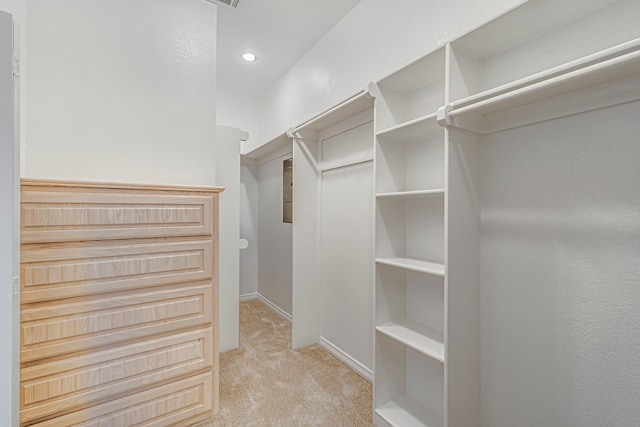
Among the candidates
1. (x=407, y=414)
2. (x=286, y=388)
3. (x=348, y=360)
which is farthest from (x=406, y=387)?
(x=286, y=388)

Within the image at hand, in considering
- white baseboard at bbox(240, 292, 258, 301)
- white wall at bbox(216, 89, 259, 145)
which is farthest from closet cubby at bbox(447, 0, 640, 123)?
white baseboard at bbox(240, 292, 258, 301)

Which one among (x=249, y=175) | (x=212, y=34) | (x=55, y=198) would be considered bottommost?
(x=55, y=198)

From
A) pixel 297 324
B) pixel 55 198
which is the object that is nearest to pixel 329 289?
pixel 297 324

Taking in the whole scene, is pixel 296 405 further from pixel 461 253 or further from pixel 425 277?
pixel 461 253

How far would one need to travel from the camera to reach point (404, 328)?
1747 millimetres

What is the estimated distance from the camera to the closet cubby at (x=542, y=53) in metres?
1.00

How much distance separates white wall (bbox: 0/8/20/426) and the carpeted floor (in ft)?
3.52

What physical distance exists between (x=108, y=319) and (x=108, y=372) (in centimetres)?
27

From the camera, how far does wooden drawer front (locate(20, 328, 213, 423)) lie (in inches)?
53.5

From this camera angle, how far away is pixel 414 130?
1668 mm

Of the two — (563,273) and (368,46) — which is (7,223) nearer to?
(563,273)

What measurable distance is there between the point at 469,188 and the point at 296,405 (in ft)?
5.52

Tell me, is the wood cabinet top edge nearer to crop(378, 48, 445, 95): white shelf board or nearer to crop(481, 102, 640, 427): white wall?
crop(378, 48, 445, 95): white shelf board

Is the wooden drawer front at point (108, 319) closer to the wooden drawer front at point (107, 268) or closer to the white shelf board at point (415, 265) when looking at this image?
the wooden drawer front at point (107, 268)
